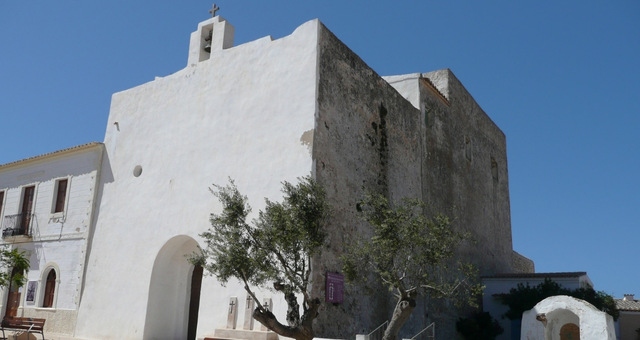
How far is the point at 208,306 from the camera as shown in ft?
47.8

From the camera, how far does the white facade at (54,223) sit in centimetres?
1830

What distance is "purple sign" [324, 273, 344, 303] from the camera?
541 inches

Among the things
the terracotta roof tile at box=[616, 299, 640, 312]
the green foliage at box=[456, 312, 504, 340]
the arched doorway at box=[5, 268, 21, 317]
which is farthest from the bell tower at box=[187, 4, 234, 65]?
the terracotta roof tile at box=[616, 299, 640, 312]

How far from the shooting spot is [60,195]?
66.4 feet

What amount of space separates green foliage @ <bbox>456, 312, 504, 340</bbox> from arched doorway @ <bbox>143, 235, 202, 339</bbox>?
9569 mm

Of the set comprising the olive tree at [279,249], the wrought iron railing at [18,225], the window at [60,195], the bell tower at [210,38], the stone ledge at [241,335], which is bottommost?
the stone ledge at [241,335]

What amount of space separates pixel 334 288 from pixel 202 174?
15.8ft

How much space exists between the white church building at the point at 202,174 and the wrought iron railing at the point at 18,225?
1.9 inches

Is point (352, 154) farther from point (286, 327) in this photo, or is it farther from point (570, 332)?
point (570, 332)

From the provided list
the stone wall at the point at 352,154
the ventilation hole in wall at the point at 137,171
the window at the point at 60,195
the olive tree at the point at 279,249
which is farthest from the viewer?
the window at the point at 60,195

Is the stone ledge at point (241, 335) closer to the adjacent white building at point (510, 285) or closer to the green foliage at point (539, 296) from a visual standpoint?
the adjacent white building at point (510, 285)

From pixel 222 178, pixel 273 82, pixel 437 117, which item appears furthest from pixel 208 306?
pixel 437 117

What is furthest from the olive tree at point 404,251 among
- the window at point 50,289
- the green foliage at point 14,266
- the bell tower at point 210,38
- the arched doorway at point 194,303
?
the window at point 50,289

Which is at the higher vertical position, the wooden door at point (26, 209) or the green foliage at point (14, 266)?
the wooden door at point (26, 209)
